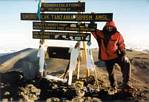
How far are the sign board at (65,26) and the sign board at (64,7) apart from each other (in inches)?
10.6

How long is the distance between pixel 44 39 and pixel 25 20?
0.55 metres

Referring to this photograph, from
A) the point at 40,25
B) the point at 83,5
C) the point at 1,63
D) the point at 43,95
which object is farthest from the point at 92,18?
the point at 1,63

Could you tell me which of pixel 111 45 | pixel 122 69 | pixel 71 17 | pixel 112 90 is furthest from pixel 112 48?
pixel 71 17

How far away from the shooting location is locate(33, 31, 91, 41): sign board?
28.8 feet

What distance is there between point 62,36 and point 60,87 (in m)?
1.00

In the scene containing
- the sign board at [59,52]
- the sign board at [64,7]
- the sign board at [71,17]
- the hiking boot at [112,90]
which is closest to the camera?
the sign board at [71,17]

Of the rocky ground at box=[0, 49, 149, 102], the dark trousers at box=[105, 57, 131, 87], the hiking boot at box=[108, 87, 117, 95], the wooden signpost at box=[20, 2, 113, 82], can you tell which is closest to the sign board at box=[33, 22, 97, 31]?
the wooden signpost at box=[20, 2, 113, 82]

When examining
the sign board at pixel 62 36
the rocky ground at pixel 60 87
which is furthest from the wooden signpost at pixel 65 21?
the rocky ground at pixel 60 87

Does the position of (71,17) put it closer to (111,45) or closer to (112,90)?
(111,45)

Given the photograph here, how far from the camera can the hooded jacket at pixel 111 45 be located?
855 centimetres

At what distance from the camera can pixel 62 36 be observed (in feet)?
29.6

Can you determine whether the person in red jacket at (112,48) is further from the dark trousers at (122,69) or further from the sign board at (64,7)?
the sign board at (64,7)

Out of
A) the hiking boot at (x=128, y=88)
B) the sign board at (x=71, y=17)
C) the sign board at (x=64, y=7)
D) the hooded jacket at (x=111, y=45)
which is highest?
the sign board at (x=64, y=7)

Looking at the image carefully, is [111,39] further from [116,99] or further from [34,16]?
[34,16]
